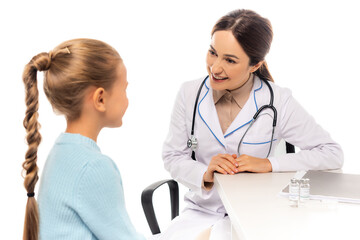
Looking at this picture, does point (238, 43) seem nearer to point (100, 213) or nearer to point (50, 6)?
point (100, 213)

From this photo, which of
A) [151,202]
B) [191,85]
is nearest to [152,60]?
[191,85]

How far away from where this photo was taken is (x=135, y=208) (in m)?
3.25

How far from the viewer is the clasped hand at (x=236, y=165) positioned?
1.60 m

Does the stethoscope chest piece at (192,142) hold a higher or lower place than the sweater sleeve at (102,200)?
lower

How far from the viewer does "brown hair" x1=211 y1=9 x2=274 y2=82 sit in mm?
1706

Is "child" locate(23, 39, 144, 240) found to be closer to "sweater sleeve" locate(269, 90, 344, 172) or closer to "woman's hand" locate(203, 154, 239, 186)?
"woman's hand" locate(203, 154, 239, 186)

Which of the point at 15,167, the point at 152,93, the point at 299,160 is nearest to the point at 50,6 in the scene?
the point at 152,93

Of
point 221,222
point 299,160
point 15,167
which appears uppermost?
point 299,160

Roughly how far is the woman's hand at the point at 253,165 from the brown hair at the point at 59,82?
→ 64 centimetres

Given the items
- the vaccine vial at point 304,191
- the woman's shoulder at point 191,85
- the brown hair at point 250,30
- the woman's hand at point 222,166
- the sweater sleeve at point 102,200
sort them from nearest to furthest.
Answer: the sweater sleeve at point 102,200 < the vaccine vial at point 304,191 < the woman's hand at point 222,166 < the brown hair at point 250,30 < the woman's shoulder at point 191,85

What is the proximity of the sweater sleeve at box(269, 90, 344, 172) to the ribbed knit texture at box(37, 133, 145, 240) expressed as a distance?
74cm

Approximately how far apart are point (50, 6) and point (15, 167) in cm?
102

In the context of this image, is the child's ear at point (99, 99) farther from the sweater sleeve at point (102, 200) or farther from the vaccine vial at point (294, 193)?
the vaccine vial at point (294, 193)

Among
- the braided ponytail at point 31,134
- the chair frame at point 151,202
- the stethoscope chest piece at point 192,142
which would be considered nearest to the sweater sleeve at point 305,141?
the stethoscope chest piece at point 192,142
